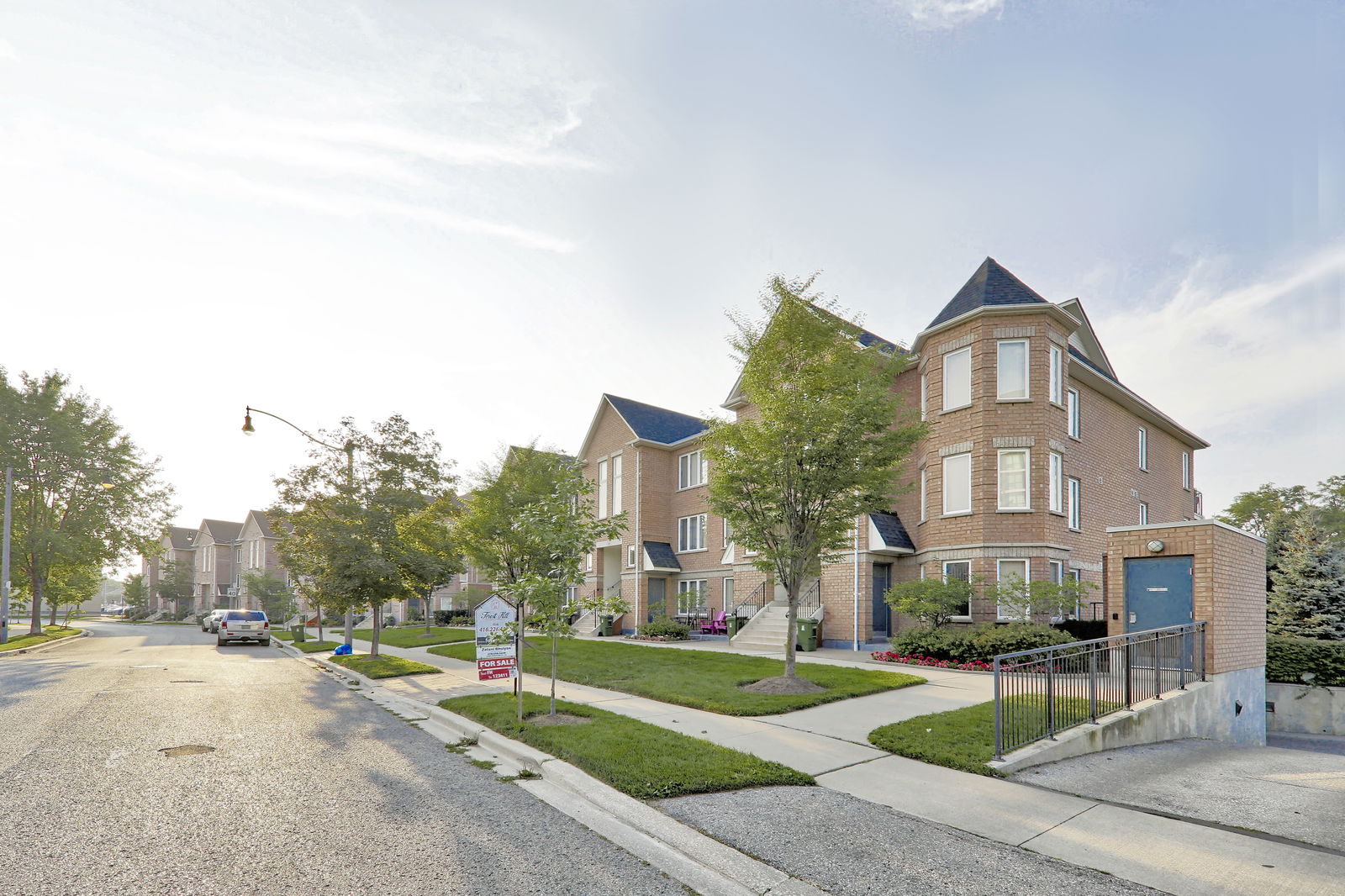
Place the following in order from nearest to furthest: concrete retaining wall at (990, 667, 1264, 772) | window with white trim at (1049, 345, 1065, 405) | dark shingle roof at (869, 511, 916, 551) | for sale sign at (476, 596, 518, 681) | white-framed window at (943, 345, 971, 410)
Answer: concrete retaining wall at (990, 667, 1264, 772) < for sale sign at (476, 596, 518, 681) < window with white trim at (1049, 345, 1065, 405) < white-framed window at (943, 345, 971, 410) < dark shingle roof at (869, 511, 916, 551)

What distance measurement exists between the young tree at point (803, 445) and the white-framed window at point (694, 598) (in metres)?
14.3

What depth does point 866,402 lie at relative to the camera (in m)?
13.9

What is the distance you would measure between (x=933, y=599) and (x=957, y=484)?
155 inches

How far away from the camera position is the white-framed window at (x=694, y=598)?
29.2 m

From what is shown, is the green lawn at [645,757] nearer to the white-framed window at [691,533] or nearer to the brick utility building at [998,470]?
the brick utility building at [998,470]

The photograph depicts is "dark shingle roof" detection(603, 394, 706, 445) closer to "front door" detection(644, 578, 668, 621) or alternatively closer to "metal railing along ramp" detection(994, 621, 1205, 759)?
"front door" detection(644, 578, 668, 621)

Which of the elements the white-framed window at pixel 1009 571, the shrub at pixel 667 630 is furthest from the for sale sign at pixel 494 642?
the shrub at pixel 667 630

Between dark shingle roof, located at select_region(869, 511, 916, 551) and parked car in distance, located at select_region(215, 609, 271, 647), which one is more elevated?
dark shingle roof, located at select_region(869, 511, 916, 551)

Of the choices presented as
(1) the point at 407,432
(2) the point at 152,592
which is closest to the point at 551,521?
(1) the point at 407,432

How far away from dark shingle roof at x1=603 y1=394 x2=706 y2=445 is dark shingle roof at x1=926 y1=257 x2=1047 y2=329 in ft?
45.1

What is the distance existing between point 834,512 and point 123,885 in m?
11.8

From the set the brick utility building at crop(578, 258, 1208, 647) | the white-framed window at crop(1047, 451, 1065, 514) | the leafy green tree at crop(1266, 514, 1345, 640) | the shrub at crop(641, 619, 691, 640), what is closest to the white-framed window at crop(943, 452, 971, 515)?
the brick utility building at crop(578, 258, 1208, 647)

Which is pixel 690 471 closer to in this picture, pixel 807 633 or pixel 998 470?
pixel 807 633

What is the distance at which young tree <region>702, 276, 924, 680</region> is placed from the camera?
1398 centimetres
